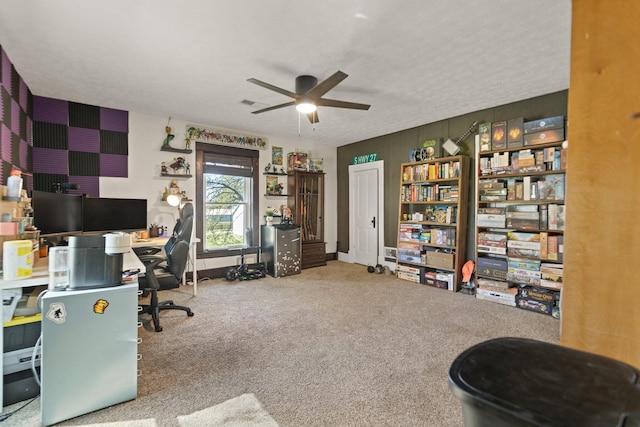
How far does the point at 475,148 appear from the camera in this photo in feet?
13.7

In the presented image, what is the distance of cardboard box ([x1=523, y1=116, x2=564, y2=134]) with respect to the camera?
10.7 feet

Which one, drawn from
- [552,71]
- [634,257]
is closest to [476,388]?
[634,257]

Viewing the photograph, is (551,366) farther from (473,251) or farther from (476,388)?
(473,251)

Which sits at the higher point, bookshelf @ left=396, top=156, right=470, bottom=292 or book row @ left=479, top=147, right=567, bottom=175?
book row @ left=479, top=147, right=567, bottom=175

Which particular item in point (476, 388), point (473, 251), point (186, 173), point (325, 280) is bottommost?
point (325, 280)

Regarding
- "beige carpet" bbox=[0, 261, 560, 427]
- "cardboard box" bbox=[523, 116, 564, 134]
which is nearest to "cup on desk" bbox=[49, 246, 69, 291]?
"beige carpet" bbox=[0, 261, 560, 427]

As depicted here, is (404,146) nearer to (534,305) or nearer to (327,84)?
(327,84)

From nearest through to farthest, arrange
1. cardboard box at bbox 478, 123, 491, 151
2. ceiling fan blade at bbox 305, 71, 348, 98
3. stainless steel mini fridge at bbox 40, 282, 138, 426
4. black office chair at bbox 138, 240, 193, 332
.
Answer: stainless steel mini fridge at bbox 40, 282, 138, 426 < ceiling fan blade at bbox 305, 71, 348, 98 < black office chair at bbox 138, 240, 193, 332 < cardboard box at bbox 478, 123, 491, 151

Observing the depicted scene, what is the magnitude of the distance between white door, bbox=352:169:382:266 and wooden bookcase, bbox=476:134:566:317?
202 cm

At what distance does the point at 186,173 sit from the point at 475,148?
435 centimetres

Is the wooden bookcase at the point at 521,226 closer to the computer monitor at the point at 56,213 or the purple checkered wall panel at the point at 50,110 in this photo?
the computer monitor at the point at 56,213

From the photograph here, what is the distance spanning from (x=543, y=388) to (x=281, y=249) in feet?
14.9

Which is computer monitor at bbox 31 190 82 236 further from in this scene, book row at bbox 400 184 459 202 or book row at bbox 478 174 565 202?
book row at bbox 478 174 565 202

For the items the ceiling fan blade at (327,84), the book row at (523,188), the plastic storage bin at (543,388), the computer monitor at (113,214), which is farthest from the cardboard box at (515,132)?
the computer monitor at (113,214)
